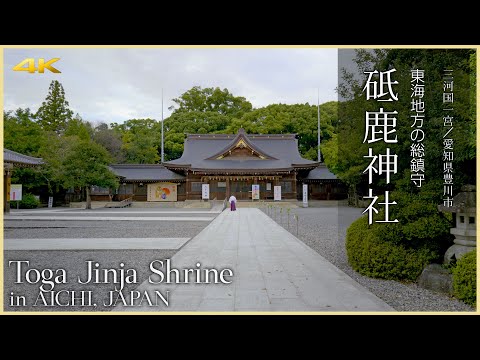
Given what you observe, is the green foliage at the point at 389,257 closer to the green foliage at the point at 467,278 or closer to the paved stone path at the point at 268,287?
the paved stone path at the point at 268,287

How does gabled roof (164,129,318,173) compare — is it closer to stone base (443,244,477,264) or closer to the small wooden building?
the small wooden building

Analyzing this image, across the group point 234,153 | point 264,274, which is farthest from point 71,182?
Result: point 264,274

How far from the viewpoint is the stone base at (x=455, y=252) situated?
16.8ft

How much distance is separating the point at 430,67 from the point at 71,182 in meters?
24.9

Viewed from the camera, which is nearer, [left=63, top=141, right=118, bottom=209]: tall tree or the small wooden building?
the small wooden building

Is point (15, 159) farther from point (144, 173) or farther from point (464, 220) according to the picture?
point (464, 220)

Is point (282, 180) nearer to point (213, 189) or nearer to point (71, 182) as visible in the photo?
point (213, 189)

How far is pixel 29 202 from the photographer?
2620 centimetres

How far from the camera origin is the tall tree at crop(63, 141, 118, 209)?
25.9 metres

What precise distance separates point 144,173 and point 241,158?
8910 mm

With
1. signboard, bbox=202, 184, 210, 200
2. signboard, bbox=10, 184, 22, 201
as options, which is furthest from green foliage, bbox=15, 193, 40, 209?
signboard, bbox=202, 184, 210, 200

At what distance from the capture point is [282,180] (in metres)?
31.8

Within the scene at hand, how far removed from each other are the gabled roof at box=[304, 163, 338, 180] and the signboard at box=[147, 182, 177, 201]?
12.0m

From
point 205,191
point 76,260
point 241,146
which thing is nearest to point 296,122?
point 241,146
